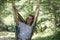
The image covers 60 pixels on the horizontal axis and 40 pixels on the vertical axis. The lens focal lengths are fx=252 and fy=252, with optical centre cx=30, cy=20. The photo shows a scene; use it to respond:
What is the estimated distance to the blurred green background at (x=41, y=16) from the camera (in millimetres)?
10125

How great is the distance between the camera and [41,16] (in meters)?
12.0

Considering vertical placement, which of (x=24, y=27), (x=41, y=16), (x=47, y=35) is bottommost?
(x=47, y=35)

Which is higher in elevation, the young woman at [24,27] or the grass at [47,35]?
the young woman at [24,27]

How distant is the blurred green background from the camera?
33.2 ft

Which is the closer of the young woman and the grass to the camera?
the young woman

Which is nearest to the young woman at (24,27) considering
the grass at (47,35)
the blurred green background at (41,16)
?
the blurred green background at (41,16)

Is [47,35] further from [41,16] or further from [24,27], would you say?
[24,27]

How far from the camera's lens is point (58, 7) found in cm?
1024

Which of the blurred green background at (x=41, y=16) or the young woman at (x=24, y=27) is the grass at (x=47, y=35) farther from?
the young woman at (x=24, y=27)

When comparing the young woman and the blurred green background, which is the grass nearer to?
the blurred green background

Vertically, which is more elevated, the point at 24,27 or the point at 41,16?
A: the point at 24,27

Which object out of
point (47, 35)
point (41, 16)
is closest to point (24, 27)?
point (41, 16)

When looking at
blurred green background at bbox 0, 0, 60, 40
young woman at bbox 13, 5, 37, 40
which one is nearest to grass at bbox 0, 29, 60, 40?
blurred green background at bbox 0, 0, 60, 40

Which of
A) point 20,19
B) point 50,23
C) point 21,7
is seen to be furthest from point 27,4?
point 20,19
